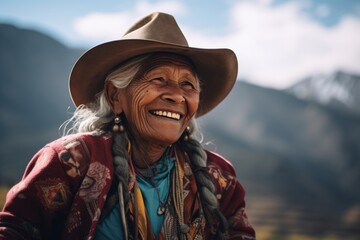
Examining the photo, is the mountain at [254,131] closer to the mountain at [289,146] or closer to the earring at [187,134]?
the mountain at [289,146]

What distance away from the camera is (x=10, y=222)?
2.05m

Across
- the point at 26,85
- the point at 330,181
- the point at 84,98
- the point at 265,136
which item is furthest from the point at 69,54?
the point at 84,98

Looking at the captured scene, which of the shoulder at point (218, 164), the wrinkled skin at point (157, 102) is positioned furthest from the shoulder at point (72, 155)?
the shoulder at point (218, 164)

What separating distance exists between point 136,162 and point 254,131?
236ft

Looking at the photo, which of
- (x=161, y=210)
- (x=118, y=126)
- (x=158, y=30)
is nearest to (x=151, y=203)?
(x=161, y=210)

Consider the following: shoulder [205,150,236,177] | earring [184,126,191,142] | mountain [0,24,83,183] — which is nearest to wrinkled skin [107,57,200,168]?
earring [184,126,191,142]

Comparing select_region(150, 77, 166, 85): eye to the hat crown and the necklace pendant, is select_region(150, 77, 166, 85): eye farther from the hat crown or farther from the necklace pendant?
the necklace pendant

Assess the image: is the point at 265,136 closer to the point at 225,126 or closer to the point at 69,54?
the point at 225,126

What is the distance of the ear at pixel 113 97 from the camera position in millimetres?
2685

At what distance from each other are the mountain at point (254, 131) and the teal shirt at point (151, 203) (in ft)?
139

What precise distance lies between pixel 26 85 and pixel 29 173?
234ft

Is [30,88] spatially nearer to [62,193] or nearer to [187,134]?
[187,134]

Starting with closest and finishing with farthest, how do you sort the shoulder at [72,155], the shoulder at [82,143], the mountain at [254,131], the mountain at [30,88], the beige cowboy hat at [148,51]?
the shoulder at [72,155]
the shoulder at [82,143]
the beige cowboy hat at [148,51]
the mountain at [254,131]
the mountain at [30,88]

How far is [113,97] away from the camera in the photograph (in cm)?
272
